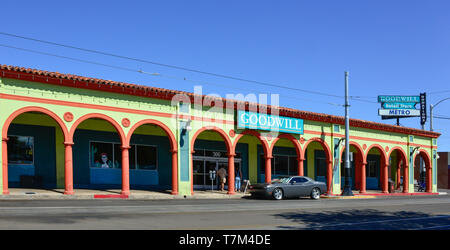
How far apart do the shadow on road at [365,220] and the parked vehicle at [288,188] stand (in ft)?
24.1

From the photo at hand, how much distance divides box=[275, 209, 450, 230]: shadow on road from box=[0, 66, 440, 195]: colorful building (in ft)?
33.5

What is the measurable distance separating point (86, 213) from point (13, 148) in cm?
1015

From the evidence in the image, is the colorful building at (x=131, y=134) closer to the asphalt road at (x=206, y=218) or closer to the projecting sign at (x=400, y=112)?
the asphalt road at (x=206, y=218)

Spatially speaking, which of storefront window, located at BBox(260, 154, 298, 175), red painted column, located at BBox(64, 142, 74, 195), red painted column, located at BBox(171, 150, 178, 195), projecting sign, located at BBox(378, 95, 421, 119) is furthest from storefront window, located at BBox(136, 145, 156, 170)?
projecting sign, located at BBox(378, 95, 421, 119)

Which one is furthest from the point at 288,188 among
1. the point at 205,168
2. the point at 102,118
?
the point at 102,118

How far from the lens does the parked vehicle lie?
24.3 meters

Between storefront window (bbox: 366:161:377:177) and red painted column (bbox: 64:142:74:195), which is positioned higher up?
red painted column (bbox: 64:142:74:195)

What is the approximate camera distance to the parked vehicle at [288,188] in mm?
24259

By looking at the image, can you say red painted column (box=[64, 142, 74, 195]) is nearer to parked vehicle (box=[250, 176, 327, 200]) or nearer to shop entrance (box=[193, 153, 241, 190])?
parked vehicle (box=[250, 176, 327, 200])

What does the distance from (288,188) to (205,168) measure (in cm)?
672

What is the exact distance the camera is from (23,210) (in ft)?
47.0

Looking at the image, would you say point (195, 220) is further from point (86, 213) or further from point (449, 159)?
point (449, 159)
